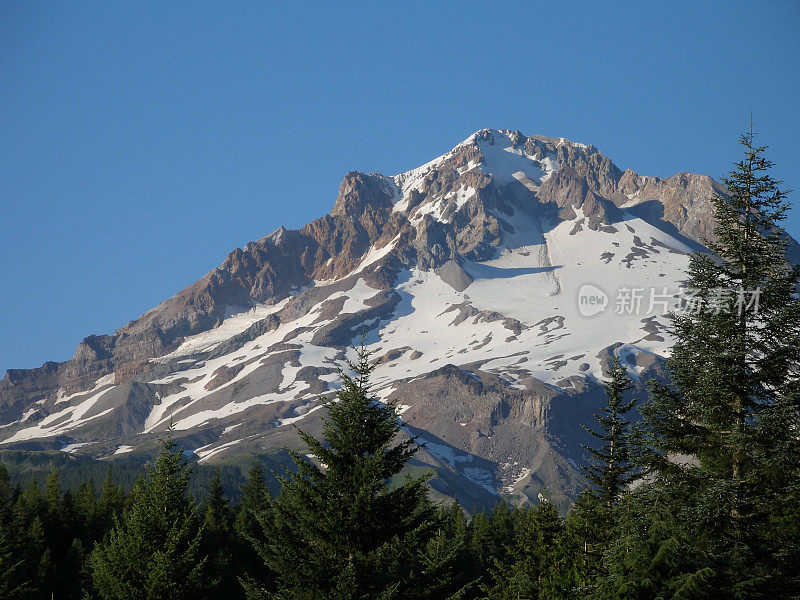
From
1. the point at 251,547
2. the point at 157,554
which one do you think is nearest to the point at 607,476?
the point at 157,554

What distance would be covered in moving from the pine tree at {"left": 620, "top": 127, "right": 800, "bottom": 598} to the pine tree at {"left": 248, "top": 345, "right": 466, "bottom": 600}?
808 cm

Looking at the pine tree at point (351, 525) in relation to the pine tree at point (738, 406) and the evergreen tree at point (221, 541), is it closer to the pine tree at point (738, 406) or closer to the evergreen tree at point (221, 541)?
the pine tree at point (738, 406)

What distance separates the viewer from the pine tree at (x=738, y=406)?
19617 millimetres

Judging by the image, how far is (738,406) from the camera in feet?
71.5

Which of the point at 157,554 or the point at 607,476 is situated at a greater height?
the point at 157,554

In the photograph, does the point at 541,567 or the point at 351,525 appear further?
the point at 541,567

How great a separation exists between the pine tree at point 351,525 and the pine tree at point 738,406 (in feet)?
26.5

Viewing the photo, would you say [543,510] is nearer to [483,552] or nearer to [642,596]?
[642,596]

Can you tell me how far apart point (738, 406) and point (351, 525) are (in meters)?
12.5

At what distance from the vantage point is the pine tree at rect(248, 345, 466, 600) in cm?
2266

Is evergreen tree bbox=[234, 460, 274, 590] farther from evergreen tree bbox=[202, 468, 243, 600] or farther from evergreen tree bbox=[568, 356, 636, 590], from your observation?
evergreen tree bbox=[568, 356, 636, 590]

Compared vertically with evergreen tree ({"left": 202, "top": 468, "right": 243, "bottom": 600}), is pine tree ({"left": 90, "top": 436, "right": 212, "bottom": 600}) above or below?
above

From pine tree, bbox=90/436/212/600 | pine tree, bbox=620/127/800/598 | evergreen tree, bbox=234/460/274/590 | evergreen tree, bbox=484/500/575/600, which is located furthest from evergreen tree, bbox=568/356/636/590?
evergreen tree, bbox=234/460/274/590

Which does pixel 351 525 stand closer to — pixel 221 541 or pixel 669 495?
pixel 669 495
